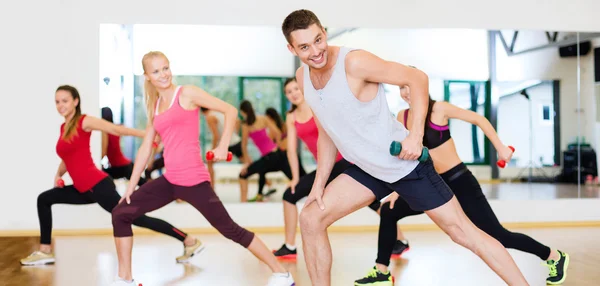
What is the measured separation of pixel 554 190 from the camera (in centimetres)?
718

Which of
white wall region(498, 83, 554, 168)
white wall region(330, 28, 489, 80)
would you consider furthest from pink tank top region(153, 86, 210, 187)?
white wall region(498, 83, 554, 168)

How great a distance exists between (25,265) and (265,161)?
2.57m

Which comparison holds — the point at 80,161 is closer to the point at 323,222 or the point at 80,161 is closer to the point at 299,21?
the point at 323,222

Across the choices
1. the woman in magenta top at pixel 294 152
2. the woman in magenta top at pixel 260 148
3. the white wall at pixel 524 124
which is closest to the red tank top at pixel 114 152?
the woman in magenta top at pixel 260 148

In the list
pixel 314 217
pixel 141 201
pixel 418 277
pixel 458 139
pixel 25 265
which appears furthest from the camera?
pixel 458 139

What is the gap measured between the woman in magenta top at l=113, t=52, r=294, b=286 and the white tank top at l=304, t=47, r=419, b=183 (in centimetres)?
108

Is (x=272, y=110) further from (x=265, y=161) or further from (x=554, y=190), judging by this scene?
(x=554, y=190)

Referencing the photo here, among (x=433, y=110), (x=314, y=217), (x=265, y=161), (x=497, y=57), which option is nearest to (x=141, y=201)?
(x=314, y=217)

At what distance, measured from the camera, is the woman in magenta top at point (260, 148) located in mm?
6621

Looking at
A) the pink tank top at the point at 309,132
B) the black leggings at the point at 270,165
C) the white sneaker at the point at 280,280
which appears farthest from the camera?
the black leggings at the point at 270,165

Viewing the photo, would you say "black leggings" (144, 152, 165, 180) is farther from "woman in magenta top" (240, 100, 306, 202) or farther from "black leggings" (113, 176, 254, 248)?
"black leggings" (113, 176, 254, 248)

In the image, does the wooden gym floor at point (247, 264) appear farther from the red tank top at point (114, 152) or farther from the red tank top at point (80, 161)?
the red tank top at point (114, 152)

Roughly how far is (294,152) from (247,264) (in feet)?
2.89

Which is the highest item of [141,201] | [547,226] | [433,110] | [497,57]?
[497,57]
